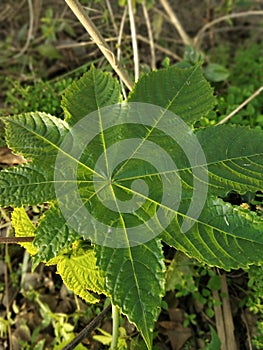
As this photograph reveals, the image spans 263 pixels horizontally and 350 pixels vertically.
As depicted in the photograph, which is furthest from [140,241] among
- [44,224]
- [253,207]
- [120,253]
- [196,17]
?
[196,17]

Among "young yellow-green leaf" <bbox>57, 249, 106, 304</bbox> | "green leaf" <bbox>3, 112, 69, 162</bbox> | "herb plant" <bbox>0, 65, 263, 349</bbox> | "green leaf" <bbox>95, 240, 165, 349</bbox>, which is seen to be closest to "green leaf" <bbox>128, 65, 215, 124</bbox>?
"herb plant" <bbox>0, 65, 263, 349</bbox>

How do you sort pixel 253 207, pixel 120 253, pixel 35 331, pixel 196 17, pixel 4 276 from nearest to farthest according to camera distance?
pixel 120 253, pixel 253 207, pixel 35 331, pixel 4 276, pixel 196 17

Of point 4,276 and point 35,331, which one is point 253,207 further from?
point 4,276

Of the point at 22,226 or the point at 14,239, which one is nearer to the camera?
the point at 14,239

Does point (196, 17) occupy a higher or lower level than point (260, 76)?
higher

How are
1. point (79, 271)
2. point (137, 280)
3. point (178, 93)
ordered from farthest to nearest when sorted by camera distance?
point (79, 271)
point (178, 93)
point (137, 280)

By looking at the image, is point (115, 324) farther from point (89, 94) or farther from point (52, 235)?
point (89, 94)

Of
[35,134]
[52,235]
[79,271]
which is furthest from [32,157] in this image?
[79,271]
